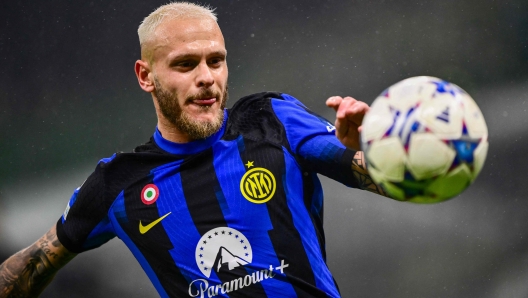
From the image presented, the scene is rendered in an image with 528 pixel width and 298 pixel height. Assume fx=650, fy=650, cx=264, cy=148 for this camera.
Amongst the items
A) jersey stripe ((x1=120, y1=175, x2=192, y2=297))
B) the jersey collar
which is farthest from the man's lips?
jersey stripe ((x1=120, y1=175, x2=192, y2=297))

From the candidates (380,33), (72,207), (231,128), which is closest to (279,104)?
(231,128)

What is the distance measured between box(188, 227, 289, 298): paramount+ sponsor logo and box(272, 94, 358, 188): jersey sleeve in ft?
1.19

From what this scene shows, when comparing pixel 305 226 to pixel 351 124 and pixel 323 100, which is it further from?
pixel 323 100

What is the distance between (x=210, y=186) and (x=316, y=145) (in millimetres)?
437

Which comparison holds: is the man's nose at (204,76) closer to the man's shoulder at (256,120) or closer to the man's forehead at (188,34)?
the man's forehead at (188,34)

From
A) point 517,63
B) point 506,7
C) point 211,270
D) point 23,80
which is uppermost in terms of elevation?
point 23,80

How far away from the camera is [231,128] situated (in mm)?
2559

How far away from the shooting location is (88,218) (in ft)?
8.59

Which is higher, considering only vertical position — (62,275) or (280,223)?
(280,223)

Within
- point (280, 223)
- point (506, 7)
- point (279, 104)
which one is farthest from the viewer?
point (506, 7)

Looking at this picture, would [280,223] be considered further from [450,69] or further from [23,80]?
[23,80]

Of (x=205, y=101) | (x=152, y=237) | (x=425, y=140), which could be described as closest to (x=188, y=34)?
Result: (x=205, y=101)

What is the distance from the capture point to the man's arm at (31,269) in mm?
2752

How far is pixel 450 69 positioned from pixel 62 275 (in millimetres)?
2866
